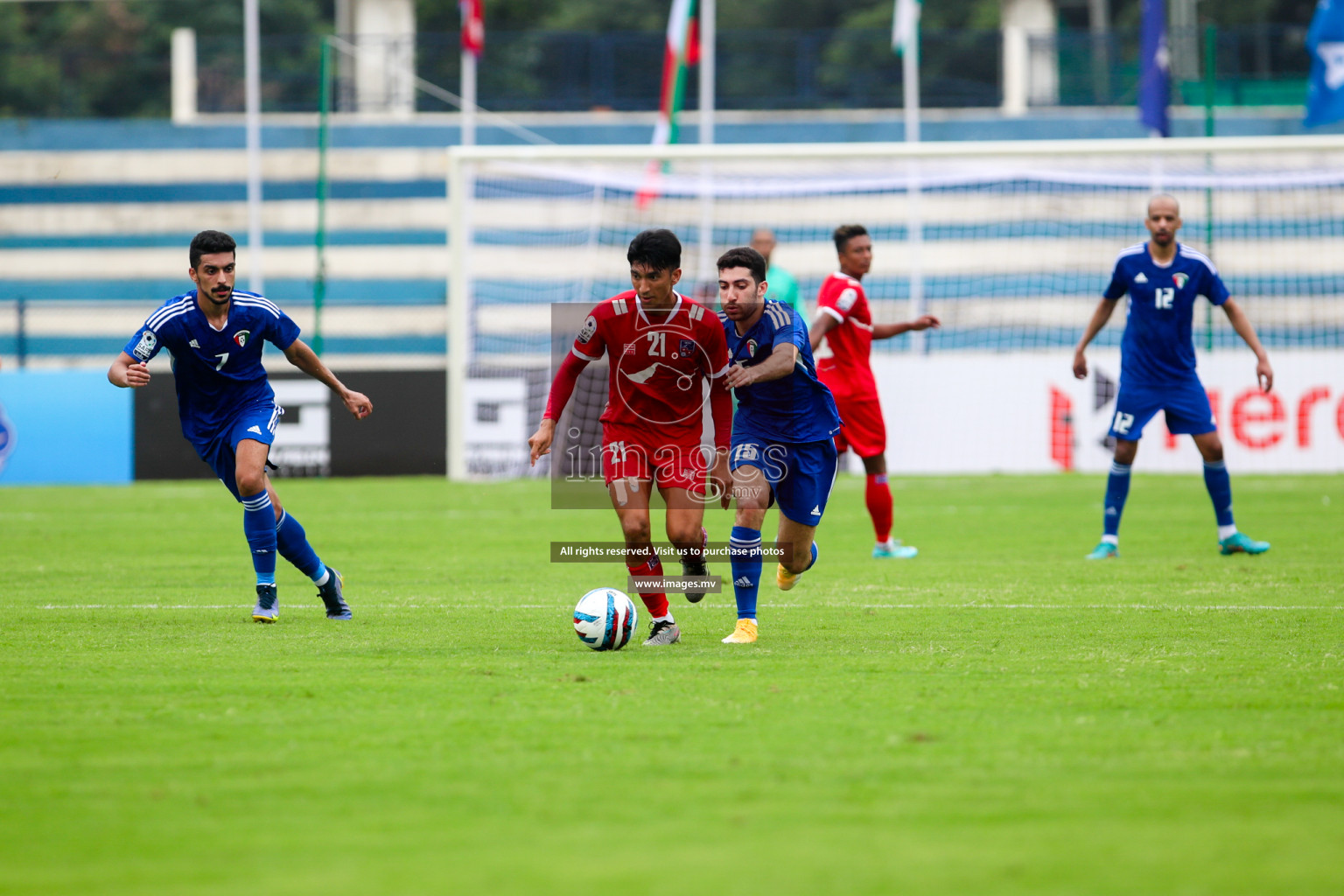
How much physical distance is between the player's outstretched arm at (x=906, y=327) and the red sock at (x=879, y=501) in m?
1.01

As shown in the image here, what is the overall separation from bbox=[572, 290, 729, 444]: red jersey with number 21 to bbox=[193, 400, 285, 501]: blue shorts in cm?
193

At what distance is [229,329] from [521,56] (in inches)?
1055

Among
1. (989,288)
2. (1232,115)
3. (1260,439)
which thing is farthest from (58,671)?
(1232,115)

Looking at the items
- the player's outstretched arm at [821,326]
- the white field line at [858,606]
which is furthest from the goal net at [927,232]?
the white field line at [858,606]

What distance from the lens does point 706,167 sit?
77.9 ft

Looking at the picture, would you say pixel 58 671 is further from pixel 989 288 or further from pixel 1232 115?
pixel 1232 115

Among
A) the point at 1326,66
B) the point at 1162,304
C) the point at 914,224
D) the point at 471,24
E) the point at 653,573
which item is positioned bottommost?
the point at 653,573

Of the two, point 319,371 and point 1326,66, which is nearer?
point 319,371

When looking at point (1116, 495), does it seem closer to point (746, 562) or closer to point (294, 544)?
point (746, 562)

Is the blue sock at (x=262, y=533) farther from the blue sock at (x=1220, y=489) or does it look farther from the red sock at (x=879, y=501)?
the blue sock at (x=1220, y=489)

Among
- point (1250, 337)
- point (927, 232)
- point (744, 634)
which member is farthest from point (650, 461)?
point (927, 232)

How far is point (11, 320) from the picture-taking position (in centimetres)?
2638

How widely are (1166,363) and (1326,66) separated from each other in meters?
12.5

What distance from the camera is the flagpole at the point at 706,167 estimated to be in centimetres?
2242
